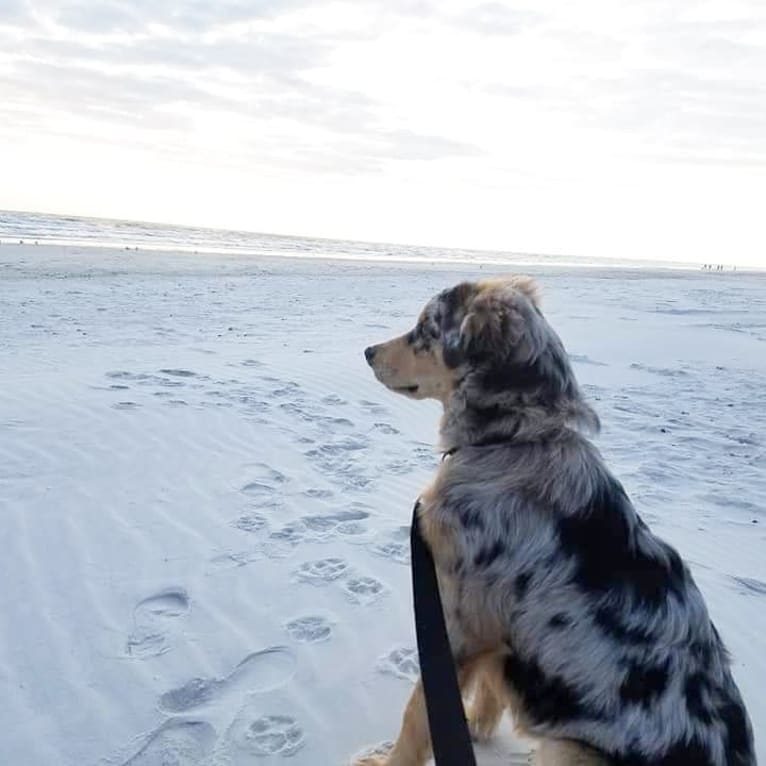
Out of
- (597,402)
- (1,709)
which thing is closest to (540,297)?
(1,709)

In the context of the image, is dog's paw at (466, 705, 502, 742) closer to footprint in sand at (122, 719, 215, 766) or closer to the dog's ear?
footprint in sand at (122, 719, 215, 766)

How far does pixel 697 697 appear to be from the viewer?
2.80m

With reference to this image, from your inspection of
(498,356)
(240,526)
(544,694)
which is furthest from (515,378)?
(240,526)

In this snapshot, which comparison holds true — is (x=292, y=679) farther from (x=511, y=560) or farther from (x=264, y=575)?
(x=511, y=560)

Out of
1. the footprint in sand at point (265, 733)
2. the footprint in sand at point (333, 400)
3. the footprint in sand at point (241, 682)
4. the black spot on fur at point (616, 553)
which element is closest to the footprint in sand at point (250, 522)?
the footprint in sand at point (241, 682)

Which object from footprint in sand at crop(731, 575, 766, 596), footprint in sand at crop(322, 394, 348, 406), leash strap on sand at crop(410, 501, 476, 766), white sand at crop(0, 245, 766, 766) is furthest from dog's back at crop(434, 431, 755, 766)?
footprint in sand at crop(322, 394, 348, 406)

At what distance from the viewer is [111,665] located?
3889mm

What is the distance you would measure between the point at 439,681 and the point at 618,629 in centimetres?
71

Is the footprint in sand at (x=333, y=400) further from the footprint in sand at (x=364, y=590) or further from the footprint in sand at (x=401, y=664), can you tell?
the footprint in sand at (x=401, y=664)

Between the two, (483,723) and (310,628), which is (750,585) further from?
(310,628)

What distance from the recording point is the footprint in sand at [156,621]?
159 inches

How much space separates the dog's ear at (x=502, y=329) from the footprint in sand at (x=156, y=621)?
2.16m

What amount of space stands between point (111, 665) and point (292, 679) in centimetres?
Result: 90

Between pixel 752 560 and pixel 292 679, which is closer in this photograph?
pixel 292 679
